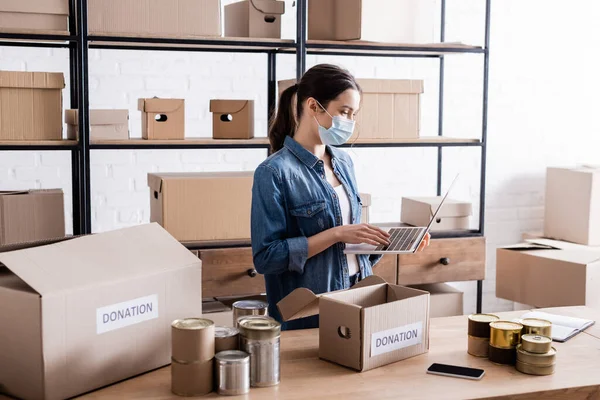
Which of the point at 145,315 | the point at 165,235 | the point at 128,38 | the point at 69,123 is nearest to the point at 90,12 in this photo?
the point at 128,38

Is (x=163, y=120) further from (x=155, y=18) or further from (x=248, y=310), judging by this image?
(x=248, y=310)

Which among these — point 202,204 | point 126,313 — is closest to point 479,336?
point 126,313

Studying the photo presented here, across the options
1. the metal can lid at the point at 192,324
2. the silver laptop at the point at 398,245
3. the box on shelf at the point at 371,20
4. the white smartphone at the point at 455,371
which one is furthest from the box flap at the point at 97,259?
the box on shelf at the point at 371,20

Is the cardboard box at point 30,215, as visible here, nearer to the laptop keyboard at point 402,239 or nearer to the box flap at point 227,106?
the box flap at point 227,106

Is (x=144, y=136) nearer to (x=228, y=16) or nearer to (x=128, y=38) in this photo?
(x=128, y=38)

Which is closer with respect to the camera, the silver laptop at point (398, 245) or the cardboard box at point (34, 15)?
the silver laptop at point (398, 245)

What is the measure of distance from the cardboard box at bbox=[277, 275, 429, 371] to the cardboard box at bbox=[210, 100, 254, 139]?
1557 mm

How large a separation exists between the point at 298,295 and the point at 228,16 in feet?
6.47

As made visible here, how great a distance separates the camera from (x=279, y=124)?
2.48 meters

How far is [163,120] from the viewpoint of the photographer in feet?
10.4

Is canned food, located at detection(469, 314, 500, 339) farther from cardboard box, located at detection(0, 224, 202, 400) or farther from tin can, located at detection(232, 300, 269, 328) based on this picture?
cardboard box, located at detection(0, 224, 202, 400)

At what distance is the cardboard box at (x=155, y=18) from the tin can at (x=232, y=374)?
1.88 m

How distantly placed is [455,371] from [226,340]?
19.6 inches

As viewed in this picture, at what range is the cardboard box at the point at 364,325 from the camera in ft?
5.40
